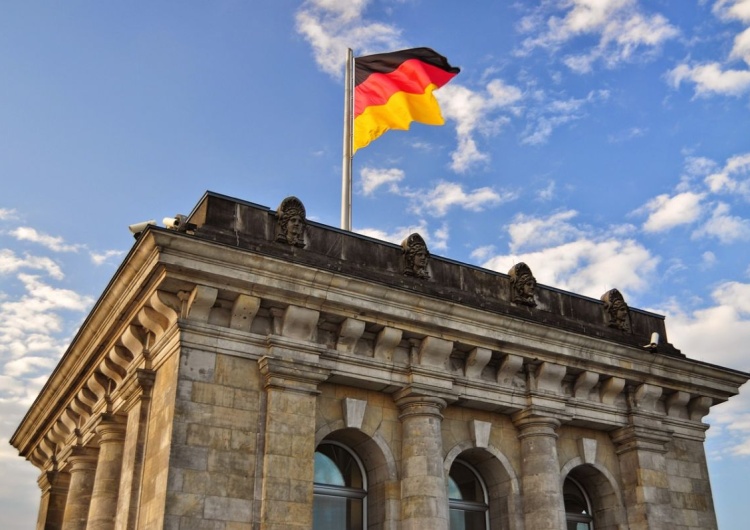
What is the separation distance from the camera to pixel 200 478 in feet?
56.4

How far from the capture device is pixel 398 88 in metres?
28.2

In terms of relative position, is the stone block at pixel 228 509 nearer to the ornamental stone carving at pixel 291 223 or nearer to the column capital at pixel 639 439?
the ornamental stone carving at pixel 291 223

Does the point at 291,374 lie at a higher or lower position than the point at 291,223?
lower

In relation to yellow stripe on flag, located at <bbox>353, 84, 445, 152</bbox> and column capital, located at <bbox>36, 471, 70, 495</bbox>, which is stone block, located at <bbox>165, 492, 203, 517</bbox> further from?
yellow stripe on flag, located at <bbox>353, 84, 445, 152</bbox>

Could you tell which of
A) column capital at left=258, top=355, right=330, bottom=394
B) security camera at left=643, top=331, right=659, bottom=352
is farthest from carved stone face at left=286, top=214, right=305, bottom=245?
security camera at left=643, top=331, right=659, bottom=352

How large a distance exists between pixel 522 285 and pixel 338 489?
7592 millimetres

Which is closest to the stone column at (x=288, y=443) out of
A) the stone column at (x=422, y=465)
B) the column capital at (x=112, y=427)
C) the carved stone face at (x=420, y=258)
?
the stone column at (x=422, y=465)

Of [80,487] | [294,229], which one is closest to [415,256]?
[294,229]

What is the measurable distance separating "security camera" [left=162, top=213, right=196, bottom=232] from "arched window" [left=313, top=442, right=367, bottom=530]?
244 inches

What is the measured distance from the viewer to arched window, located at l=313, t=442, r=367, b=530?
20.3 m

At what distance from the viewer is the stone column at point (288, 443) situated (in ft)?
58.1

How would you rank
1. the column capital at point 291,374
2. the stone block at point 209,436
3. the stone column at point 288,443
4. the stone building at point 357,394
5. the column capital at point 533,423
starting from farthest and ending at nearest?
1. the column capital at point 533,423
2. the column capital at point 291,374
3. the stone building at point 357,394
4. the stone column at point 288,443
5. the stone block at point 209,436

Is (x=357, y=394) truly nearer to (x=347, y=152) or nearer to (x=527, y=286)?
(x=527, y=286)

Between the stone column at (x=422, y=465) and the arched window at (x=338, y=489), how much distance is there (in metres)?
1.35
